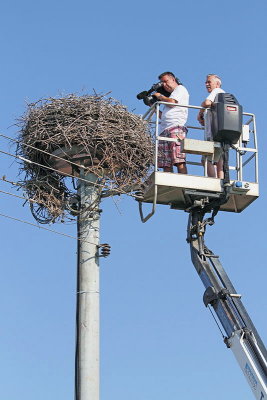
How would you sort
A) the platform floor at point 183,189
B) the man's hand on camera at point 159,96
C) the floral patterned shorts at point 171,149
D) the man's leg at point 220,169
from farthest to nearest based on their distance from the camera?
the man's hand on camera at point 159,96
the floral patterned shorts at point 171,149
the man's leg at point 220,169
the platform floor at point 183,189

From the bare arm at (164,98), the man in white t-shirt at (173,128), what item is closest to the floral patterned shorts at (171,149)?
the man in white t-shirt at (173,128)

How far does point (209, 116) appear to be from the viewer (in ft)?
35.3

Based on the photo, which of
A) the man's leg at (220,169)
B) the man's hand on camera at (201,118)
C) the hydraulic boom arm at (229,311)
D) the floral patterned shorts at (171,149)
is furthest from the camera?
the man's hand on camera at (201,118)

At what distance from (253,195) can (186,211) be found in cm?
79

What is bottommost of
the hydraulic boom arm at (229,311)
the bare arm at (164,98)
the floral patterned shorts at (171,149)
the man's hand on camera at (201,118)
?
the hydraulic boom arm at (229,311)

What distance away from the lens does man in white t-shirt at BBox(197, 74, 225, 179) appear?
1084 cm

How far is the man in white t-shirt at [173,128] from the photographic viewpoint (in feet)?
36.1

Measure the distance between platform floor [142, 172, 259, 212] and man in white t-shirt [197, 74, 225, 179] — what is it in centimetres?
29

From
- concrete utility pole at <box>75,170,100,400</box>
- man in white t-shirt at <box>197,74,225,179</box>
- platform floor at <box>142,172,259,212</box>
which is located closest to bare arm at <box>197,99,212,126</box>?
man in white t-shirt at <box>197,74,225,179</box>

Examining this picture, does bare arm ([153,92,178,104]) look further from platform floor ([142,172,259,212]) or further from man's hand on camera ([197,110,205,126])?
platform floor ([142,172,259,212])

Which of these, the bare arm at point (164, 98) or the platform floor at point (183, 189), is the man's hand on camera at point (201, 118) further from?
the platform floor at point (183, 189)

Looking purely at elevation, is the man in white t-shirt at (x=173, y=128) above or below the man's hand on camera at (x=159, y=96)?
below

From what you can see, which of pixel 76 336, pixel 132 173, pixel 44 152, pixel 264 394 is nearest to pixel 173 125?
pixel 132 173

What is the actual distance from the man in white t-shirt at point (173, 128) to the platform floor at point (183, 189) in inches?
14.7
